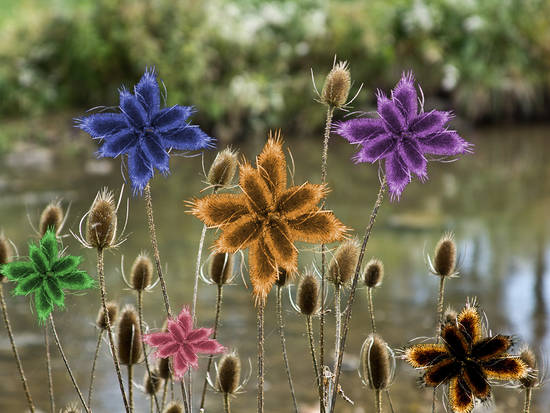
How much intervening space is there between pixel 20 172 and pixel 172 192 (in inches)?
65.4

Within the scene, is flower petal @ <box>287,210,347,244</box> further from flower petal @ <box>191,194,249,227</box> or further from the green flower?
the green flower

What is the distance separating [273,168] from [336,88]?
11cm

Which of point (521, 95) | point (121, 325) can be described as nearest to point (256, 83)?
point (521, 95)

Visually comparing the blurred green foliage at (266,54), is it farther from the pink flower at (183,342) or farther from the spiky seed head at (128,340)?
the pink flower at (183,342)

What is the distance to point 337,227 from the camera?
2.62ft

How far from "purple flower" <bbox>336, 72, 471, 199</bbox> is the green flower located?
0.35 metres

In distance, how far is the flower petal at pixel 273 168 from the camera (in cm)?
82

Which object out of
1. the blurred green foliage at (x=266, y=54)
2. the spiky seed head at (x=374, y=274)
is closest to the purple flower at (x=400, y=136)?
the spiky seed head at (x=374, y=274)

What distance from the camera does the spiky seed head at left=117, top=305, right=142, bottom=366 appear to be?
102 centimetres

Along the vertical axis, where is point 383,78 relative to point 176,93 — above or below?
above

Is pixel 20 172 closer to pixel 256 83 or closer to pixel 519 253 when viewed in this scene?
pixel 256 83

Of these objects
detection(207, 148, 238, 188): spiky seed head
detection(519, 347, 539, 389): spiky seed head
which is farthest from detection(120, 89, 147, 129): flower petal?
detection(519, 347, 539, 389): spiky seed head

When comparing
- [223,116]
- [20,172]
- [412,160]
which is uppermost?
[223,116]

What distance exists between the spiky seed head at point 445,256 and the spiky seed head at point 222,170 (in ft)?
0.93
